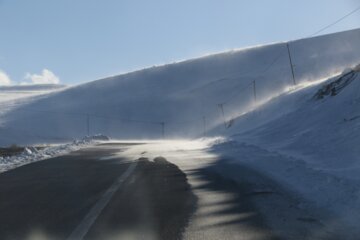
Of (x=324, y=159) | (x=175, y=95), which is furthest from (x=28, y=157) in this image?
(x=175, y=95)

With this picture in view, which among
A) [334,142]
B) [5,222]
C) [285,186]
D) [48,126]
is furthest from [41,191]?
[48,126]

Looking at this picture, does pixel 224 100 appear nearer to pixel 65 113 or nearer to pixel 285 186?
pixel 65 113

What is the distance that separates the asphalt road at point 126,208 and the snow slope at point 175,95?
9589cm

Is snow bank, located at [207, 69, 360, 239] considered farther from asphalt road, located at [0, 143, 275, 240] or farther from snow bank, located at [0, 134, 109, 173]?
snow bank, located at [0, 134, 109, 173]

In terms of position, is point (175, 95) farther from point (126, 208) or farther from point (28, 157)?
point (126, 208)

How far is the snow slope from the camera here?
124000 millimetres

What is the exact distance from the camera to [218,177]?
13.0 meters

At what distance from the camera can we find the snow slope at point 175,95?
124 metres

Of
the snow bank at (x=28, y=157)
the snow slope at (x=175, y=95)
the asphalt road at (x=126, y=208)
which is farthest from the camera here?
the snow slope at (x=175, y=95)

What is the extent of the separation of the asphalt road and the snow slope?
95.9 meters

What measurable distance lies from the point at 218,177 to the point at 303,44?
497ft

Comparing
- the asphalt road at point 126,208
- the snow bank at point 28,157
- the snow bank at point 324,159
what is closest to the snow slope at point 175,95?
the snow bank at point 28,157

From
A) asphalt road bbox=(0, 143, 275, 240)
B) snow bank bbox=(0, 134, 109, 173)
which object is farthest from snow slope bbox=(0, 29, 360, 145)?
asphalt road bbox=(0, 143, 275, 240)

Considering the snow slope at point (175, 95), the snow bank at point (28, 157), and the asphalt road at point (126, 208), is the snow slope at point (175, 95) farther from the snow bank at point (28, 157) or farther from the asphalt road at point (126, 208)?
the asphalt road at point (126, 208)
